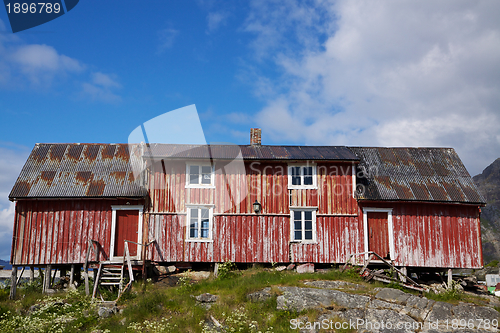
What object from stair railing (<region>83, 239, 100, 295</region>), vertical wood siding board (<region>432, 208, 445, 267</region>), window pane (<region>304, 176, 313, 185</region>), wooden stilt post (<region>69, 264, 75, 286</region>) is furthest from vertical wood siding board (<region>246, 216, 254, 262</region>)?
vertical wood siding board (<region>432, 208, 445, 267</region>)

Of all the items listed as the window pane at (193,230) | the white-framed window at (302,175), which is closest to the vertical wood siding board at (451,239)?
the white-framed window at (302,175)

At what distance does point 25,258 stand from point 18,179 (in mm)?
4291

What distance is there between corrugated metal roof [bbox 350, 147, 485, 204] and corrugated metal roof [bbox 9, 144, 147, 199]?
12.9 m

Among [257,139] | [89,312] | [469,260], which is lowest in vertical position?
[89,312]

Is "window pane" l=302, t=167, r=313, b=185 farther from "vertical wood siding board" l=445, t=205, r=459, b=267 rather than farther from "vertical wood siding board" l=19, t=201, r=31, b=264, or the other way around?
"vertical wood siding board" l=19, t=201, r=31, b=264

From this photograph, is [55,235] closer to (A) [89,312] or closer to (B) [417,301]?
(A) [89,312]

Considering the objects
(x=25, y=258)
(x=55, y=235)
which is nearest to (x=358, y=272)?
(x=55, y=235)

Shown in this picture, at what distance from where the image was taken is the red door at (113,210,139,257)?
21.6 metres

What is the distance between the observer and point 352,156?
22609 mm

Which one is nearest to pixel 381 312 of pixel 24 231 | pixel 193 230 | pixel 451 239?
pixel 451 239

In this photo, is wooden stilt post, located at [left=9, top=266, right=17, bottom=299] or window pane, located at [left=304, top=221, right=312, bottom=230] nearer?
wooden stilt post, located at [left=9, top=266, right=17, bottom=299]

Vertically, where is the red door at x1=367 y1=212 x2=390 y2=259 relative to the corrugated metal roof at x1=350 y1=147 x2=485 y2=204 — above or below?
below

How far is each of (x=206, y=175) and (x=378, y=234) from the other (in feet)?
32.6

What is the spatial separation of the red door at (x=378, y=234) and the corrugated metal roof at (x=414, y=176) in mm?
1202
